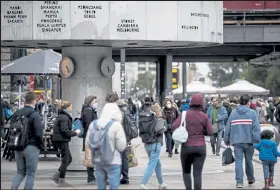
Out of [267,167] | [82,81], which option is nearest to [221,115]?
[82,81]

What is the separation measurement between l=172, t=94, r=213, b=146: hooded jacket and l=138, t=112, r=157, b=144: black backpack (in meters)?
1.45

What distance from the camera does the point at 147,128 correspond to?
1322cm

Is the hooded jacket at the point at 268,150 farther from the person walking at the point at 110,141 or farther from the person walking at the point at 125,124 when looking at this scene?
the person walking at the point at 110,141

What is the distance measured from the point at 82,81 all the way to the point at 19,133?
4.11 m

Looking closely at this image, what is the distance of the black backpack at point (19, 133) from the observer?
11461 millimetres

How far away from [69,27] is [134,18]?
49.9 inches

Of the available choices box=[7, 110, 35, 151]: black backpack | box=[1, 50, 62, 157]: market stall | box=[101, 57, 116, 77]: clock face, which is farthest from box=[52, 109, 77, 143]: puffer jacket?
box=[1, 50, 62, 157]: market stall

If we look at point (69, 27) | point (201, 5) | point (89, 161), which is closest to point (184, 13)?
point (201, 5)

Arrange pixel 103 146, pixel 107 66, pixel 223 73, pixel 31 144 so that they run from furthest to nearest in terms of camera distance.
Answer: pixel 223 73 → pixel 107 66 → pixel 31 144 → pixel 103 146

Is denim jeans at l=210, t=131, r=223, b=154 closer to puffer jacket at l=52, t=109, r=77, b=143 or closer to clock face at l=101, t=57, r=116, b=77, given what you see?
clock face at l=101, t=57, r=116, b=77

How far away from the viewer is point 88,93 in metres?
15.5

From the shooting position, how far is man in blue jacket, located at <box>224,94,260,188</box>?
13570 mm

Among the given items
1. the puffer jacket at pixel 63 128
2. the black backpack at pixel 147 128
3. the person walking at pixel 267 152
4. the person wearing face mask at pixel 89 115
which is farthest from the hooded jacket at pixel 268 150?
the puffer jacket at pixel 63 128

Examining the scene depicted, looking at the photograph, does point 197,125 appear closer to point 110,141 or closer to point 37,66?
point 110,141
